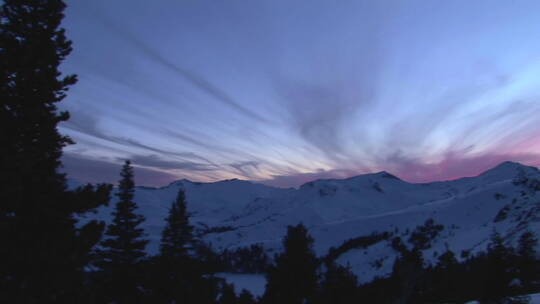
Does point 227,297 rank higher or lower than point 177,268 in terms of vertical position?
lower

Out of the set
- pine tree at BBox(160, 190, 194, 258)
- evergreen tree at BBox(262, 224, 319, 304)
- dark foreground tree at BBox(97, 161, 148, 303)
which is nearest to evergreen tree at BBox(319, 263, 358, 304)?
evergreen tree at BBox(262, 224, 319, 304)

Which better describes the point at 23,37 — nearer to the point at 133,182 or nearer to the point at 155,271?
the point at 133,182

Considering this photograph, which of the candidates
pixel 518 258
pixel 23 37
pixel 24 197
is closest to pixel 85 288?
pixel 24 197

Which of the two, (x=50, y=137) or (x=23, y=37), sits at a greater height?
(x=23, y=37)

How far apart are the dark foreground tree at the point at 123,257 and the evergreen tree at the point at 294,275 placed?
7.99 metres

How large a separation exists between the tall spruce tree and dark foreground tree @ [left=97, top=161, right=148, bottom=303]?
9.53 metres

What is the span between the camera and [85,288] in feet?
27.7

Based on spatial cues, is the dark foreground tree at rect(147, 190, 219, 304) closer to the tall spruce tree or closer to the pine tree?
the pine tree

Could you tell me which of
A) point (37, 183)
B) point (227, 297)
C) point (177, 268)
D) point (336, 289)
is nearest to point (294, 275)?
point (177, 268)

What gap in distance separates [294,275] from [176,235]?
8753mm

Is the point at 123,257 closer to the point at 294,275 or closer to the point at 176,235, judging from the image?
the point at 176,235

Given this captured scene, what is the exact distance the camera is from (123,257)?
17984 millimetres

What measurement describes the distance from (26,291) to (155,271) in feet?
45.4

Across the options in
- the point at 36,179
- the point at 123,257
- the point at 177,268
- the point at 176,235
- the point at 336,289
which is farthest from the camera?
the point at 336,289
